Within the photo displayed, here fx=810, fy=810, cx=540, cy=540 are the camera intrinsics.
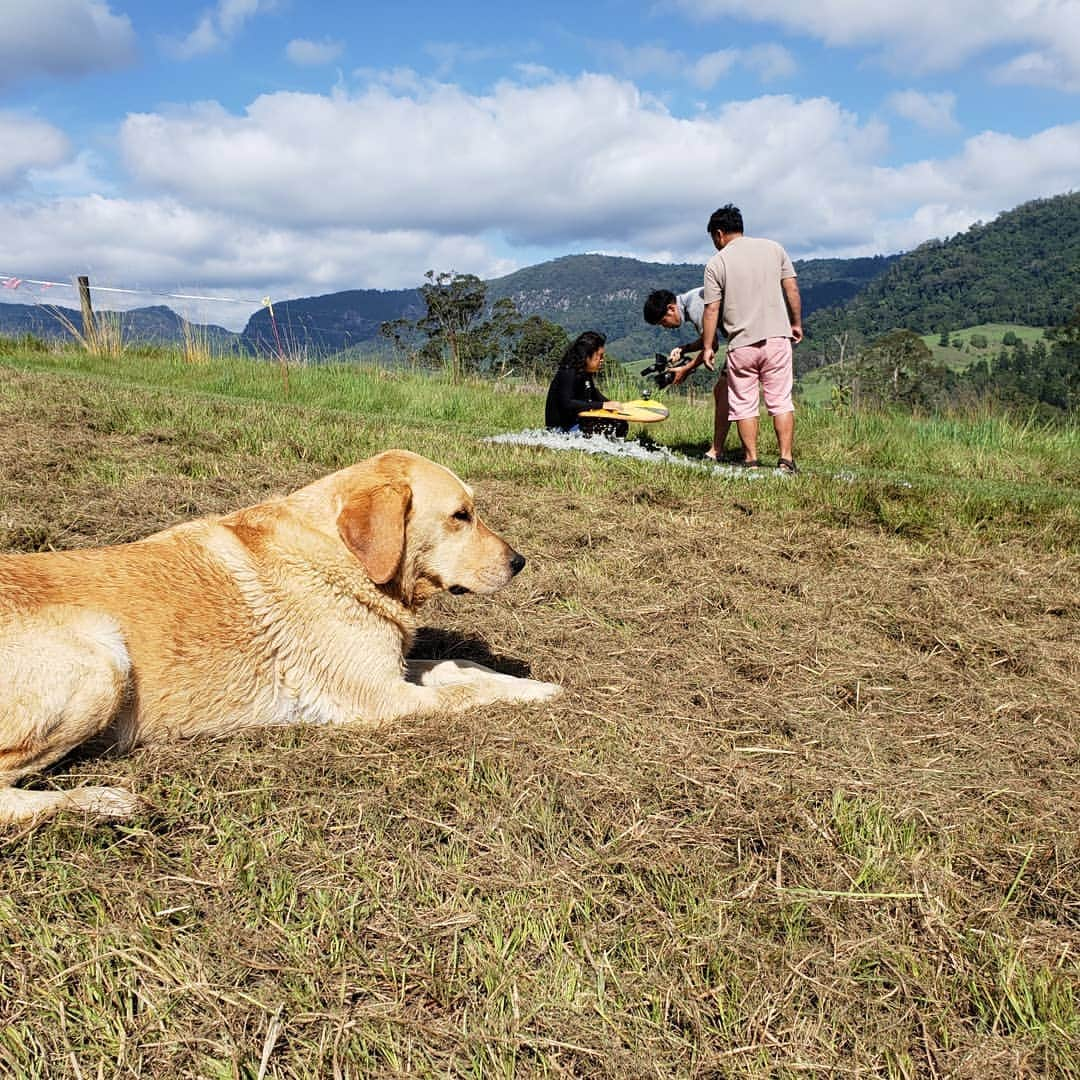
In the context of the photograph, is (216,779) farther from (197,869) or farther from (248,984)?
(248,984)

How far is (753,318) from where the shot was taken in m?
9.20

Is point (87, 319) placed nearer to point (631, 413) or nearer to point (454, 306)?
point (631, 413)

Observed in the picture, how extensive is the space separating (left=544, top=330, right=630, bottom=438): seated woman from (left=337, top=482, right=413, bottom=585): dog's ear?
7.90 m

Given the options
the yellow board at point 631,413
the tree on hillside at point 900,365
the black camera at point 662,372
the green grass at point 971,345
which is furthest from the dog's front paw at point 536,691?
the green grass at point 971,345

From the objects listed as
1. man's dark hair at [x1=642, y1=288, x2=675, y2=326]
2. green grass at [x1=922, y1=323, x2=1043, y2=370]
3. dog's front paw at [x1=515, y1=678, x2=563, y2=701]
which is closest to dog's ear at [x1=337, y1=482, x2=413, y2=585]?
dog's front paw at [x1=515, y1=678, x2=563, y2=701]

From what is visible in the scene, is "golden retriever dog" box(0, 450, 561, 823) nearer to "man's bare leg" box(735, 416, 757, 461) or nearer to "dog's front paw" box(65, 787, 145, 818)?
"dog's front paw" box(65, 787, 145, 818)

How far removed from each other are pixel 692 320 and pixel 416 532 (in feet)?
26.1

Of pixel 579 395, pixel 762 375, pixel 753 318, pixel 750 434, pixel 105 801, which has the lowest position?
pixel 105 801

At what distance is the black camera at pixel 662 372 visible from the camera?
11.2 metres

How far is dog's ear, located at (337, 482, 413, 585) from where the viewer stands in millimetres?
3412

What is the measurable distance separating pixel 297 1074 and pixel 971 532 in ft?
21.2

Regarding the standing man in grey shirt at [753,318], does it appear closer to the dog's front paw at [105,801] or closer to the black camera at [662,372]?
the black camera at [662,372]

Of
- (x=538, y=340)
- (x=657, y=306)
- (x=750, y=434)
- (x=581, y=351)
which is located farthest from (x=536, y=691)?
(x=538, y=340)

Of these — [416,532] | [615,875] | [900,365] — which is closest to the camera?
[615,875]
